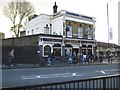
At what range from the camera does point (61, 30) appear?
150 ft

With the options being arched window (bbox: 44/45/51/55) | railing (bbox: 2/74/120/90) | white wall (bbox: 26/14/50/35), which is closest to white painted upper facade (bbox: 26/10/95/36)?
white wall (bbox: 26/14/50/35)

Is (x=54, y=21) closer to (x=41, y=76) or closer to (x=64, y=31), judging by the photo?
(x=64, y=31)

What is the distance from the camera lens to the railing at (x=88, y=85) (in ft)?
16.9

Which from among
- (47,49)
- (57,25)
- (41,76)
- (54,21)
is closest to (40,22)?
(54,21)

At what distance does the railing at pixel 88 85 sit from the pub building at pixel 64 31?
3452cm

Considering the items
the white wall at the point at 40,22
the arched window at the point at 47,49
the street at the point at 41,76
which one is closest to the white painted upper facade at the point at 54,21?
the white wall at the point at 40,22

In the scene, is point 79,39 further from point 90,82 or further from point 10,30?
point 90,82

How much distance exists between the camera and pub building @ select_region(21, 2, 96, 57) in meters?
43.3

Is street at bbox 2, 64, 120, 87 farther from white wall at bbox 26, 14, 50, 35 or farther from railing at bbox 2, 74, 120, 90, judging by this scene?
white wall at bbox 26, 14, 50, 35

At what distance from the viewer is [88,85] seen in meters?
6.04

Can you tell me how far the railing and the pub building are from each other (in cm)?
3452

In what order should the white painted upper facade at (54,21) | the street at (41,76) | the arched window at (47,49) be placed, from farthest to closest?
1. the white painted upper facade at (54,21)
2. the arched window at (47,49)
3. the street at (41,76)

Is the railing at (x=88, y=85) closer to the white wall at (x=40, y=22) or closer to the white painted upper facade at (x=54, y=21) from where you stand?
the white painted upper facade at (x=54, y=21)

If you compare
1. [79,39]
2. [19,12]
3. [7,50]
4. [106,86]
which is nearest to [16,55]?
[7,50]
